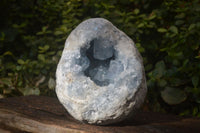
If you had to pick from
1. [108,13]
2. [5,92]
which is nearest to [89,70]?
[108,13]

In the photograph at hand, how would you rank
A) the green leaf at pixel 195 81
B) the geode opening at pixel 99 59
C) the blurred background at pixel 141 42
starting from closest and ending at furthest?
the geode opening at pixel 99 59, the green leaf at pixel 195 81, the blurred background at pixel 141 42

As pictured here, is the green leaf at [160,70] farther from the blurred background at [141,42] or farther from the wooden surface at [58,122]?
the wooden surface at [58,122]

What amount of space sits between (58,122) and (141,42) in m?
2.09

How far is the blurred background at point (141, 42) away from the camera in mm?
2814

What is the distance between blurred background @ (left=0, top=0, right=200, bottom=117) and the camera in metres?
2.81

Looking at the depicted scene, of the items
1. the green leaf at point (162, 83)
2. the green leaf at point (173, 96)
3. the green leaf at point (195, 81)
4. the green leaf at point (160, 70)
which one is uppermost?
the green leaf at point (160, 70)

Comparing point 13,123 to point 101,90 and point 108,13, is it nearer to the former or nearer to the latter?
point 101,90

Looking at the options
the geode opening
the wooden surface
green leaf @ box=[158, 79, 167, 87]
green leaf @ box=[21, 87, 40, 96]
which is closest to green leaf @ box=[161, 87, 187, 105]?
green leaf @ box=[158, 79, 167, 87]

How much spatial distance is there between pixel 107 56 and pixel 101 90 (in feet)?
0.98

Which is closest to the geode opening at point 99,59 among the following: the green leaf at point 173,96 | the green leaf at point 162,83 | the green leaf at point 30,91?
the green leaf at point 162,83

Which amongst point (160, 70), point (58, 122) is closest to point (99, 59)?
point (58, 122)

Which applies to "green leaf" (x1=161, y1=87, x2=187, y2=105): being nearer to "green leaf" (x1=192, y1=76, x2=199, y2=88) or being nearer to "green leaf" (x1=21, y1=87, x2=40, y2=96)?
"green leaf" (x1=192, y1=76, x2=199, y2=88)

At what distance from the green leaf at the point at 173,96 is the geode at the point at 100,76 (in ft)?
2.97

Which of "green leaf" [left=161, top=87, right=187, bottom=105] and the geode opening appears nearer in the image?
the geode opening
